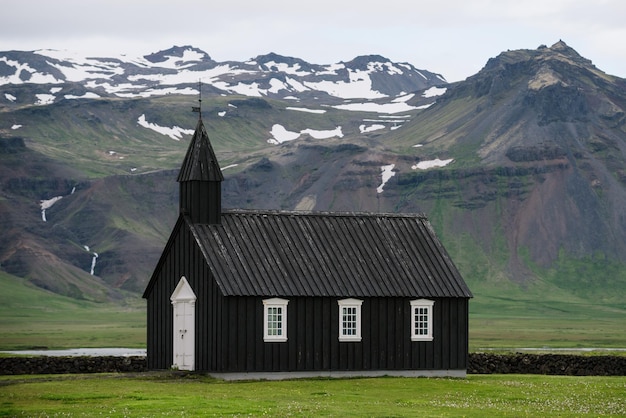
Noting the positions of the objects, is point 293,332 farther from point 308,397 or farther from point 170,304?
point 308,397

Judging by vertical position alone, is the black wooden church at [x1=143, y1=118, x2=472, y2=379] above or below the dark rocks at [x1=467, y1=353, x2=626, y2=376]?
above

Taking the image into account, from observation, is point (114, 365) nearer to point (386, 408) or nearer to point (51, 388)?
point (51, 388)

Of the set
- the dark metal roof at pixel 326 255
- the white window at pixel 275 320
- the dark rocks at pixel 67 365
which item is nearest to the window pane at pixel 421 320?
the dark metal roof at pixel 326 255

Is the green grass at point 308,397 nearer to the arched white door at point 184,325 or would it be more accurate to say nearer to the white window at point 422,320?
the arched white door at point 184,325

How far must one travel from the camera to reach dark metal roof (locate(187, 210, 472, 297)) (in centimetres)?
5728

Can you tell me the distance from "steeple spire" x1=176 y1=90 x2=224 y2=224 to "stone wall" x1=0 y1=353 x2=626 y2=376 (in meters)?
8.84

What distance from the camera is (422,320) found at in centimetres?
6028

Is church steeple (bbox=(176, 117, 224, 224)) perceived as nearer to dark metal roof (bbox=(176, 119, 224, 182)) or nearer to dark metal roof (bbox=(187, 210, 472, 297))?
dark metal roof (bbox=(176, 119, 224, 182))

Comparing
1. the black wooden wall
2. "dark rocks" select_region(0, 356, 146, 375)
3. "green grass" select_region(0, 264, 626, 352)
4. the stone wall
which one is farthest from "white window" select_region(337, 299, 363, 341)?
"green grass" select_region(0, 264, 626, 352)

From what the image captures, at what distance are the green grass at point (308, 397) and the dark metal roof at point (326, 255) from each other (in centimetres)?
429

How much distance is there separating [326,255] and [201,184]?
6.37 meters

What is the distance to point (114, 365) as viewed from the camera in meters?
63.3

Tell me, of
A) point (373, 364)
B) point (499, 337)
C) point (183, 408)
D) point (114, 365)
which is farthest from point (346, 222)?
point (499, 337)

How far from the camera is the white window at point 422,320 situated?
59938 millimetres
